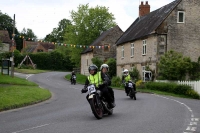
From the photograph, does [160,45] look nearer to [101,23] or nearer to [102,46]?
[102,46]

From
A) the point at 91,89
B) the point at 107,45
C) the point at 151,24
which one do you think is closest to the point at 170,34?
the point at 151,24

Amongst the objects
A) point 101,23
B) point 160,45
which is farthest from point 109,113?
point 101,23

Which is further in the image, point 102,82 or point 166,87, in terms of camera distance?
point 166,87

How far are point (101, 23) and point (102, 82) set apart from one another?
61.8 meters

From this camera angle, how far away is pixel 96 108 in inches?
462

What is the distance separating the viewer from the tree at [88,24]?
72062mm

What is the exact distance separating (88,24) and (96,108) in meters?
61.3

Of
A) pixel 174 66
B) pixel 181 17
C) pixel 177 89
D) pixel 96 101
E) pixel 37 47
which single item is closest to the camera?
pixel 96 101

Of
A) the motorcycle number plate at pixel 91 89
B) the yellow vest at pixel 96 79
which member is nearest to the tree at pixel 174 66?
the yellow vest at pixel 96 79

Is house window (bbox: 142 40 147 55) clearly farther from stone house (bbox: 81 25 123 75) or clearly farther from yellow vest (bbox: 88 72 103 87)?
yellow vest (bbox: 88 72 103 87)

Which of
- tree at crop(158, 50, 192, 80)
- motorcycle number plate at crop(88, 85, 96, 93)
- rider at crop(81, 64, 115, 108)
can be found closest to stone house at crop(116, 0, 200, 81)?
tree at crop(158, 50, 192, 80)

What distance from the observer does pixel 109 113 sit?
12.8 m

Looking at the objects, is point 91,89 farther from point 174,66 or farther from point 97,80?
point 174,66

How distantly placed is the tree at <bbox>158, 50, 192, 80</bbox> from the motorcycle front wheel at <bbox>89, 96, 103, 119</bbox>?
876 inches
